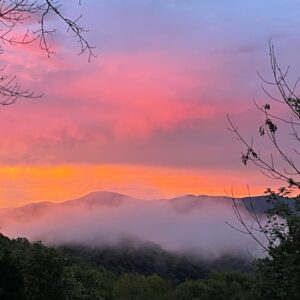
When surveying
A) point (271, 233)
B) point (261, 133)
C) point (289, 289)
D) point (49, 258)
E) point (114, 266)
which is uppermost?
point (114, 266)

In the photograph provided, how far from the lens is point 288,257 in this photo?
7477 millimetres

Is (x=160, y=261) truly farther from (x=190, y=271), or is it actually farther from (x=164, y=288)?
(x=164, y=288)

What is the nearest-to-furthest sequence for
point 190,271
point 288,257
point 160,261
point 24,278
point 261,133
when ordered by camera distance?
point 261,133, point 288,257, point 24,278, point 190,271, point 160,261

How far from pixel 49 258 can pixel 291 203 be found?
34.2 meters

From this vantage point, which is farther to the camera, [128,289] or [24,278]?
[128,289]

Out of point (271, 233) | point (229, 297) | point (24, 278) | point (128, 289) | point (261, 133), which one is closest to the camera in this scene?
point (261, 133)

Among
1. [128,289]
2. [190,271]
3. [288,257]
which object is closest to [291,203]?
[288,257]

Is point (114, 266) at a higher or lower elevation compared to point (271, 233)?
higher

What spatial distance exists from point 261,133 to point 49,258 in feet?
117

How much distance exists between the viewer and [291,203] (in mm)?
7520

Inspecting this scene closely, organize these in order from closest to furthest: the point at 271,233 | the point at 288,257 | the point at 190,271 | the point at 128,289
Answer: the point at 288,257 → the point at 271,233 → the point at 128,289 → the point at 190,271

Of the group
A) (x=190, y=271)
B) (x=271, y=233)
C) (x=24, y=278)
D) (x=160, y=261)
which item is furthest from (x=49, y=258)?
(x=160, y=261)

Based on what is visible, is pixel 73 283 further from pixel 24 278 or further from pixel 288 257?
pixel 288 257

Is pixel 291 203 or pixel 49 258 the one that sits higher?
pixel 49 258
